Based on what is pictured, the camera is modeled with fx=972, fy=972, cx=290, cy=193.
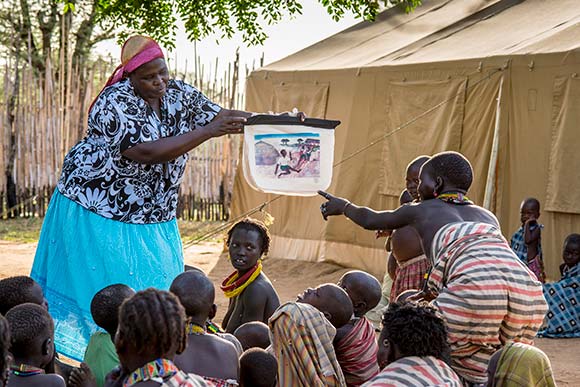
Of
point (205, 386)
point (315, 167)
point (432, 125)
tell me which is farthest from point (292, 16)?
point (205, 386)

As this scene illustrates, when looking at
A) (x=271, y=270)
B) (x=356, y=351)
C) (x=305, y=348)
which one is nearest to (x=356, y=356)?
(x=356, y=351)

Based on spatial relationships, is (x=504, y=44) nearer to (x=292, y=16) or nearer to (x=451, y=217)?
(x=292, y=16)

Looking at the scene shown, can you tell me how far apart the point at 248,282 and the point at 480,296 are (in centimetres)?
153

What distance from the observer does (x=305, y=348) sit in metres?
4.04

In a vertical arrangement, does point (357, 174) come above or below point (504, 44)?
below

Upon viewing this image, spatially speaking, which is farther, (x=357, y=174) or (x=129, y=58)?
(x=357, y=174)

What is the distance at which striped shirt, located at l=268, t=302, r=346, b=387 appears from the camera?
4.03 m

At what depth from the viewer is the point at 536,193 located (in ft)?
28.9

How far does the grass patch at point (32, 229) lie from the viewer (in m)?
13.3

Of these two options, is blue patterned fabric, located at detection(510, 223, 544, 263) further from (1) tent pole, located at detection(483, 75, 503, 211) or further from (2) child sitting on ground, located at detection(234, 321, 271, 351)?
(2) child sitting on ground, located at detection(234, 321, 271, 351)

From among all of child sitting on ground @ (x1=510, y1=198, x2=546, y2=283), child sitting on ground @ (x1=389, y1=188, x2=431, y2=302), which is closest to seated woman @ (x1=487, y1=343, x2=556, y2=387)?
child sitting on ground @ (x1=389, y1=188, x2=431, y2=302)

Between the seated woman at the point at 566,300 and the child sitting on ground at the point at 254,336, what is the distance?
12.3ft

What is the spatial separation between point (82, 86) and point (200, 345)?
11521 millimetres

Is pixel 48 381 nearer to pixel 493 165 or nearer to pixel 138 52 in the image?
pixel 138 52
